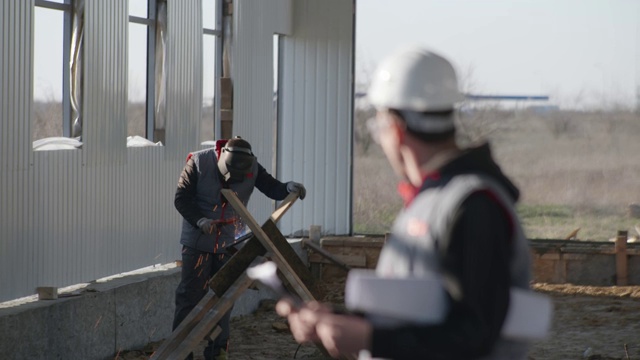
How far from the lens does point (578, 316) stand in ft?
45.1

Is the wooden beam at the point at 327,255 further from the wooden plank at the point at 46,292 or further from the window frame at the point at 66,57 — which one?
the wooden plank at the point at 46,292

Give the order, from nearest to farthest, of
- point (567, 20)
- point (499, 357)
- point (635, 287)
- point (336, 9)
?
point (499, 357) < point (635, 287) < point (336, 9) < point (567, 20)

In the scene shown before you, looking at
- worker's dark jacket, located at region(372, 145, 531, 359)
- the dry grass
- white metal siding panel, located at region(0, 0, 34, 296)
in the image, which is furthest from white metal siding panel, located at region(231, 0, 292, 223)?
worker's dark jacket, located at region(372, 145, 531, 359)

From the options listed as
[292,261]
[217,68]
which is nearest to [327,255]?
[217,68]

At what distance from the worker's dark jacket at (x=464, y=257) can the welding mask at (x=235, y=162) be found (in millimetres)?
6790

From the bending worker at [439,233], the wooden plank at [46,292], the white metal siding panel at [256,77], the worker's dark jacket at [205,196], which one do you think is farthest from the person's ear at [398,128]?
the white metal siding panel at [256,77]

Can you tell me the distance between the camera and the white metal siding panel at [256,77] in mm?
14578

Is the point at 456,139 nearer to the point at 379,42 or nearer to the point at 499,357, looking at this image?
the point at 499,357

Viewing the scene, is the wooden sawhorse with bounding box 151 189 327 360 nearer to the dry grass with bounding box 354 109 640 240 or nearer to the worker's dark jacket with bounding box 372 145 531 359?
the worker's dark jacket with bounding box 372 145 531 359

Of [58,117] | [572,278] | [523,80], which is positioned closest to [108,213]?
[58,117]

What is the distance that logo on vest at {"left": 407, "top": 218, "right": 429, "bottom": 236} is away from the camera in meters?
2.82

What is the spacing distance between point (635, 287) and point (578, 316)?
5.60ft

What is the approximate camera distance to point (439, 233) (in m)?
2.78

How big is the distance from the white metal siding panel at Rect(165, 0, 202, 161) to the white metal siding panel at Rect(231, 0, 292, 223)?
42.2 inches
